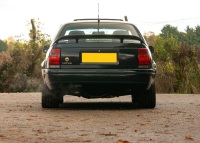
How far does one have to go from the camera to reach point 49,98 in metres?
10.4

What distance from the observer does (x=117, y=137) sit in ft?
21.1

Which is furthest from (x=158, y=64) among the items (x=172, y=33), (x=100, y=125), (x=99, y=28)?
(x=172, y=33)

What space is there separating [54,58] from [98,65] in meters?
0.74

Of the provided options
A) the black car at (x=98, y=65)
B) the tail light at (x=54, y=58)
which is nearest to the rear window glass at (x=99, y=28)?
the black car at (x=98, y=65)

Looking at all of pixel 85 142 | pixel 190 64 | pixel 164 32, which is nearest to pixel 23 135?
pixel 85 142

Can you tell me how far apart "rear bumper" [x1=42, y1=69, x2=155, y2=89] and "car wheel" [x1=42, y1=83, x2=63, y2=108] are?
0.56m

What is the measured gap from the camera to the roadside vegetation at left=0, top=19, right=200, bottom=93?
24.0 meters

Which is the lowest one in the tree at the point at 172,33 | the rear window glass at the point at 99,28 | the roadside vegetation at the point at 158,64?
the roadside vegetation at the point at 158,64

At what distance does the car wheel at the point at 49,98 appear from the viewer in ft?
33.3

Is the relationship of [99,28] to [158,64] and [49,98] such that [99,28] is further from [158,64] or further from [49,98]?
[158,64]

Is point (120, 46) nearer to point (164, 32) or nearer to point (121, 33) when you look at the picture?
point (121, 33)

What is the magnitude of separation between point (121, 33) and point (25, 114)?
2190 millimetres

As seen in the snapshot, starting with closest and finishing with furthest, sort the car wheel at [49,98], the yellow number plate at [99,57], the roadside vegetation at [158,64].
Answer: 1. the yellow number plate at [99,57]
2. the car wheel at [49,98]
3. the roadside vegetation at [158,64]

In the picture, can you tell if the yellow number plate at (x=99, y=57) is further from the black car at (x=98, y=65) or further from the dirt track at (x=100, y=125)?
the dirt track at (x=100, y=125)
